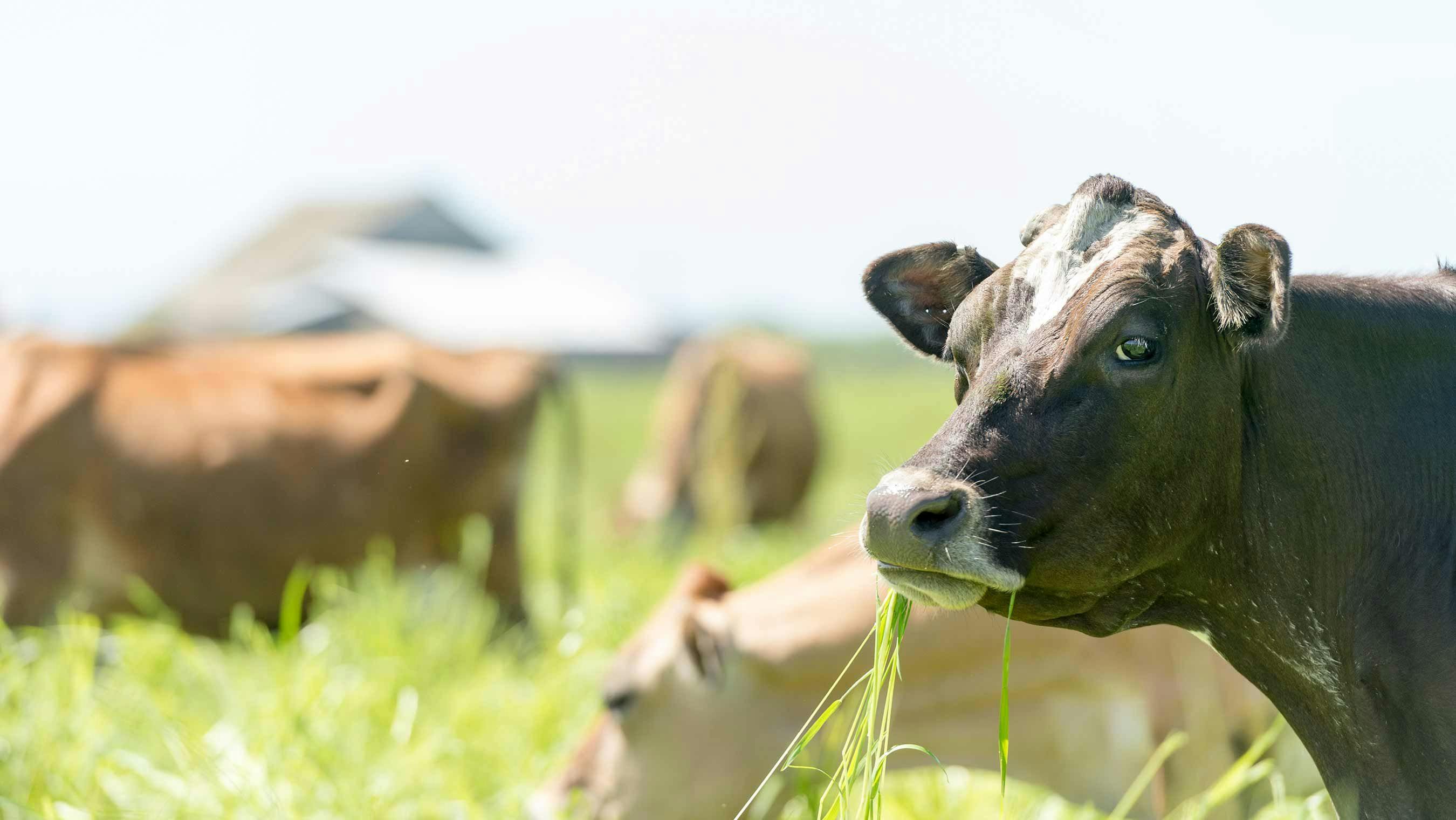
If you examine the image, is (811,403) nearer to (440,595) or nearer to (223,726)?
(440,595)

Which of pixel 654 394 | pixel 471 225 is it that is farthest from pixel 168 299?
pixel 471 225

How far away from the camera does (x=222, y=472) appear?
26.0 feet

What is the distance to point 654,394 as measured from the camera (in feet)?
118

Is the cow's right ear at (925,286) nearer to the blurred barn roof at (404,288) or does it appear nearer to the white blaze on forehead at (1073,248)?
the white blaze on forehead at (1073,248)

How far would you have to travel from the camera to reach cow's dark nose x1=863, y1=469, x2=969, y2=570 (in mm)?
2402

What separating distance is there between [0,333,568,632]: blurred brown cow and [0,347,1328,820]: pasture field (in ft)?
0.78

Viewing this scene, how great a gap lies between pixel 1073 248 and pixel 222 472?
20.9ft

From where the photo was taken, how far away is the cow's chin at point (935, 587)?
2.49 m

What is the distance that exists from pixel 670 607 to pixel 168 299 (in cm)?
2794

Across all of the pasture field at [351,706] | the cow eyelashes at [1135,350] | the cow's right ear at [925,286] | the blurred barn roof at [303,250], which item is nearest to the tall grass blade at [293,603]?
the pasture field at [351,706]

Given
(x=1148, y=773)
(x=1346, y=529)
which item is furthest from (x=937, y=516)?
(x=1148, y=773)

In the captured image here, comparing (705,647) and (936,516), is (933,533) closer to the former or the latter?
(936,516)

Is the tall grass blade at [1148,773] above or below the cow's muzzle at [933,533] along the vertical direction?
below

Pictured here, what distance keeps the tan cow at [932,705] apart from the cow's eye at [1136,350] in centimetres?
145
